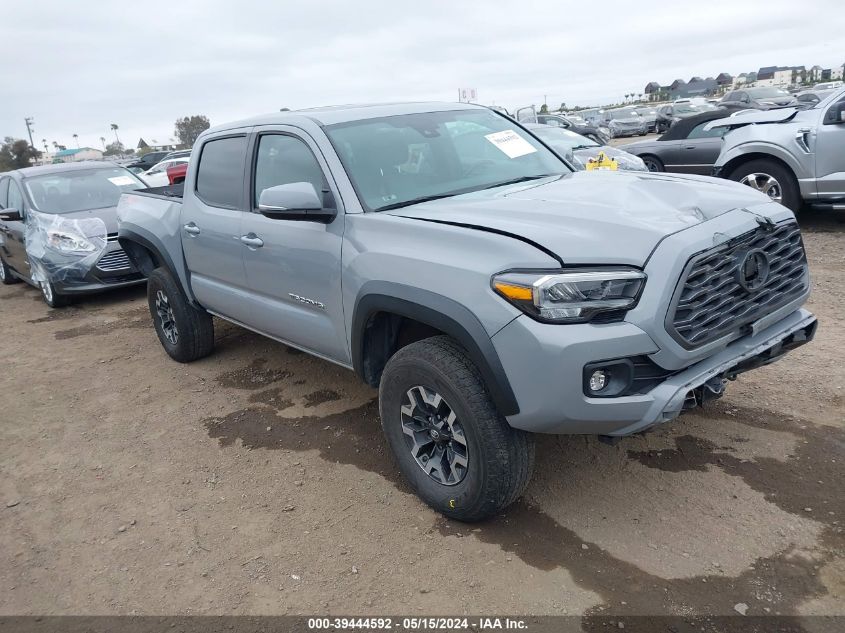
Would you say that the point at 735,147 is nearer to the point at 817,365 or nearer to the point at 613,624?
the point at 817,365

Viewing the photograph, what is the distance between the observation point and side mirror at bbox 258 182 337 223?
10.8 feet

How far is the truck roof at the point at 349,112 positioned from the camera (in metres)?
3.82

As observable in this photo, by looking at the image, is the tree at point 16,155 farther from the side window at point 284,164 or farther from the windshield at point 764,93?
the side window at point 284,164

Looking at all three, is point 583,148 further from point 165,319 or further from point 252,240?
point 252,240

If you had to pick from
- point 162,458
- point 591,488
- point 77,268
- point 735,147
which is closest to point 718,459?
point 591,488

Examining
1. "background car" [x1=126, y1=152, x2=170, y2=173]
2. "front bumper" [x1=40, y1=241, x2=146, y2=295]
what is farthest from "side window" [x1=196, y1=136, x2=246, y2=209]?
"background car" [x1=126, y1=152, x2=170, y2=173]

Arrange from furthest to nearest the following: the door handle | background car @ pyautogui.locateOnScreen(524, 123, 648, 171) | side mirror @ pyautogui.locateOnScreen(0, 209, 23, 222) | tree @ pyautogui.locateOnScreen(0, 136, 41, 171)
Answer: tree @ pyautogui.locateOnScreen(0, 136, 41, 171) < background car @ pyautogui.locateOnScreen(524, 123, 648, 171) < side mirror @ pyautogui.locateOnScreen(0, 209, 23, 222) < the door handle

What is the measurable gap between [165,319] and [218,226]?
1.69 meters

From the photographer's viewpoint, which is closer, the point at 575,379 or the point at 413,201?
the point at 575,379

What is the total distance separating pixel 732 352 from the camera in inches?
110

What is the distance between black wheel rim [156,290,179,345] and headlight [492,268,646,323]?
3.95 m

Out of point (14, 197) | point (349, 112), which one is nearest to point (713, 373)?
point (349, 112)

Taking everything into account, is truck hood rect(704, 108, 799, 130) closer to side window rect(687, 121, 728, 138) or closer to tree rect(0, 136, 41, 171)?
side window rect(687, 121, 728, 138)

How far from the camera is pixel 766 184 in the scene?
780cm
